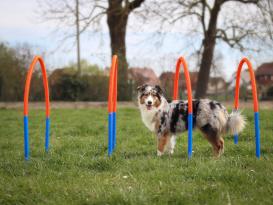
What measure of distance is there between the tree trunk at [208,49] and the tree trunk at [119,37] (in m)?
4.44

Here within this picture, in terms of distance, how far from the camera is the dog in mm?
6602

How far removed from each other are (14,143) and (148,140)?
324 cm

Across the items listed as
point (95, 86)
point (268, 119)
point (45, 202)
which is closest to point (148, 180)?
point (45, 202)

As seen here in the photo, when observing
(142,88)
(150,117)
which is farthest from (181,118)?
(142,88)

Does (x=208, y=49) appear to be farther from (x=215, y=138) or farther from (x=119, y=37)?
(x=215, y=138)

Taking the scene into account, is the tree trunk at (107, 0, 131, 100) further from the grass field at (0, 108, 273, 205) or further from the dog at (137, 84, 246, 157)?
the dog at (137, 84, 246, 157)

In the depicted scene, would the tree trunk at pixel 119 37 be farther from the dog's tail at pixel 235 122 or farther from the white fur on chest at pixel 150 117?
the dog's tail at pixel 235 122

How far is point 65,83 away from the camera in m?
24.0

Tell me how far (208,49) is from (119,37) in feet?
18.0

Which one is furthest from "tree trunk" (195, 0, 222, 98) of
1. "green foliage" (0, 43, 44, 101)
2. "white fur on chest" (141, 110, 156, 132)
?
"white fur on chest" (141, 110, 156, 132)

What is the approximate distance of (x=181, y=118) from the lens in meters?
6.84

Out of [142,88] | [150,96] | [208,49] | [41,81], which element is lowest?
[150,96]

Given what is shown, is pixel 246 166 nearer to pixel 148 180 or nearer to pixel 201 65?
pixel 148 180

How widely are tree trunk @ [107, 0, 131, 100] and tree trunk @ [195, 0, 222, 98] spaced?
4435 mm
